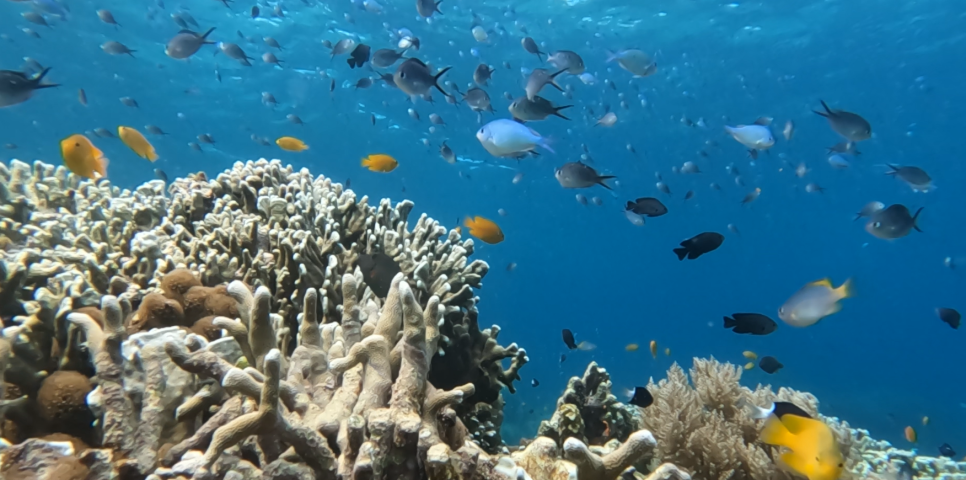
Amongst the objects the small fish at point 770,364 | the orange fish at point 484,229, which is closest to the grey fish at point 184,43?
the orange fish at point 484,229

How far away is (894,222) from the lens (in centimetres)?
680

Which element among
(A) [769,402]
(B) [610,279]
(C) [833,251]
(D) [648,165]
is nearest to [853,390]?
(D) [648,165]

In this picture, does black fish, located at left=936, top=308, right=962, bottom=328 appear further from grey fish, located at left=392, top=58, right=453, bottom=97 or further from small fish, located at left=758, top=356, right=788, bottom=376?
grey fish, located at left=392, top=58, right=453, bottom=97

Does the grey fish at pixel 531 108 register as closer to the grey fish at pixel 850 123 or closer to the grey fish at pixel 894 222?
the grey fish at pixel 850 123

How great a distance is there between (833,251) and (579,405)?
360 ft

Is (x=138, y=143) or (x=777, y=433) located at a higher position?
(x=138, y=143)

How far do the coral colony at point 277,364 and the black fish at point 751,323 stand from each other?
1.29m

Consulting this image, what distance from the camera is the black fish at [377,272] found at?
4.16 meters

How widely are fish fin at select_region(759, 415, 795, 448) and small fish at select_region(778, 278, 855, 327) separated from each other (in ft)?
9.22

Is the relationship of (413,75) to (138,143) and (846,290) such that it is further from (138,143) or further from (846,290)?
(846,290)

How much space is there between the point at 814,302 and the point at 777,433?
120 inches

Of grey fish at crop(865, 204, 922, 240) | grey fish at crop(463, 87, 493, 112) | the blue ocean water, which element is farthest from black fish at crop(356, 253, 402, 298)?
grey fish at crop(865, 204, 922, 240)

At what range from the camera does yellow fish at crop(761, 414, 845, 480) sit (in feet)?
8.52

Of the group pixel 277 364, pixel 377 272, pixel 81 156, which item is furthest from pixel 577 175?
pixel 81 156
